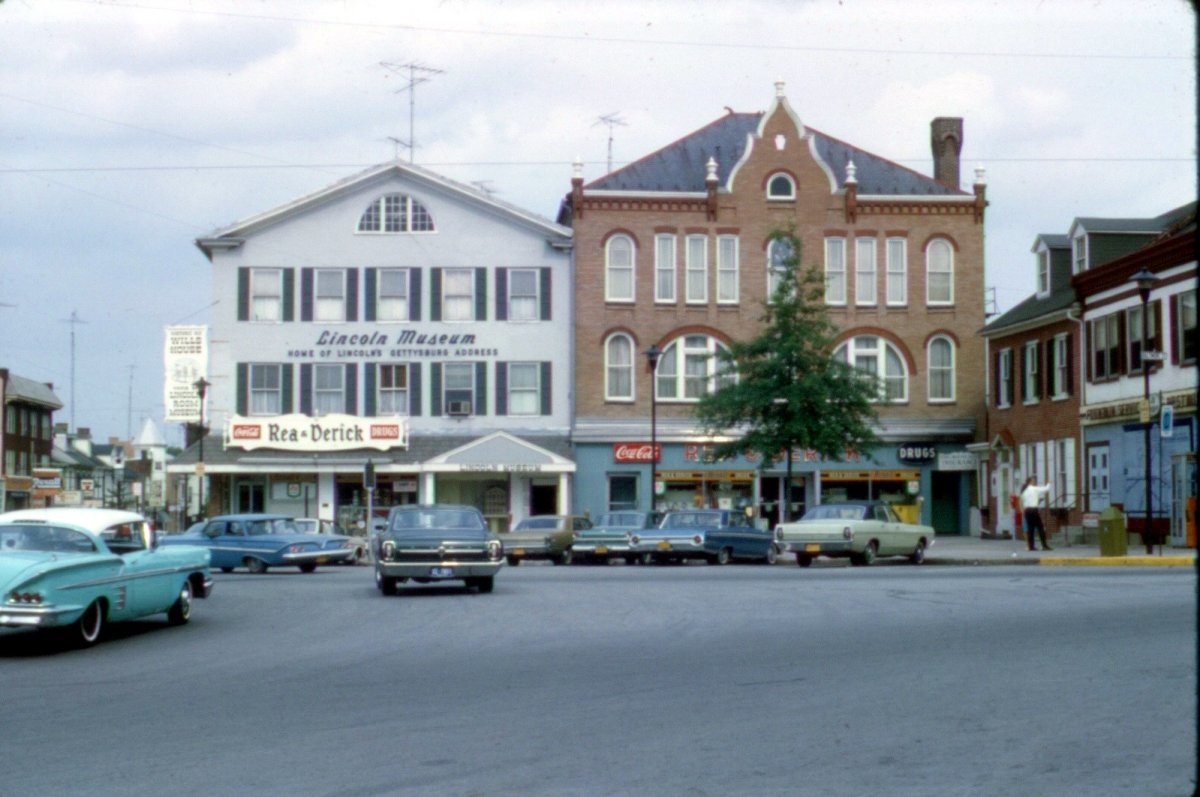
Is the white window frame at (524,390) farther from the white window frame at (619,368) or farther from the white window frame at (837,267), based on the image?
the white window frame at (837,267)

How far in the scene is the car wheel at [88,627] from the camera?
1733cm

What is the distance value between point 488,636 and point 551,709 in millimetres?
5904

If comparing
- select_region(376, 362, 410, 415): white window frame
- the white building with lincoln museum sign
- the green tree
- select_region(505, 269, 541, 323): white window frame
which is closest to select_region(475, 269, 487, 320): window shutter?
the white building with lincoln museum sign

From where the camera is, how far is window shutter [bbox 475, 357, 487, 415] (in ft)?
179

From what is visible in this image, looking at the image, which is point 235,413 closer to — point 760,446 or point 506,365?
point 506,365

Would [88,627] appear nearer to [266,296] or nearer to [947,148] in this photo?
[266,296]

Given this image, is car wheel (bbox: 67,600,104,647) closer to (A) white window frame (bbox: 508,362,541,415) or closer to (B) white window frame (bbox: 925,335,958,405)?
(A) white window frame (bbox: 508,362,541,415)

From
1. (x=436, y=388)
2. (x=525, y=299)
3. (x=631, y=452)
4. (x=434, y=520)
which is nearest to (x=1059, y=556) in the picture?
(x=434, y=520)

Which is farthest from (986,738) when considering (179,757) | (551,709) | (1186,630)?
(1186,630)

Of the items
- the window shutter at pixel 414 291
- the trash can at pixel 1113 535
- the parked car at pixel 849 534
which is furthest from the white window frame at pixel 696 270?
the trash can at pixel 1113 535

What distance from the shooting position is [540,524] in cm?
4141

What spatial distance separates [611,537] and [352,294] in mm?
18792

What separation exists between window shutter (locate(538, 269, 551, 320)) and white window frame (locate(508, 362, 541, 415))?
5.69 ft

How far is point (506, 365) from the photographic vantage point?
54.7 meters
